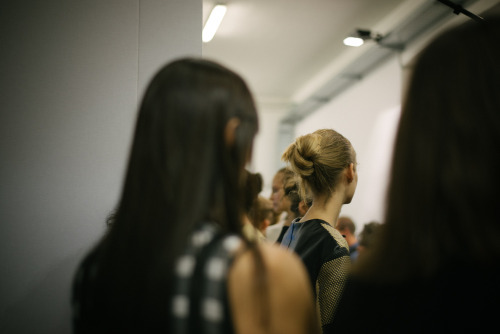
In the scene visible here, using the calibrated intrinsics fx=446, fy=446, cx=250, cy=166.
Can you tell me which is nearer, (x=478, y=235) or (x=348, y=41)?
(x=478, y=235)

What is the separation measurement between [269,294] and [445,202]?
12.9 inches

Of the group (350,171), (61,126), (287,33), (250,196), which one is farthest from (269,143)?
(250,196)

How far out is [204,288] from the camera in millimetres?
689

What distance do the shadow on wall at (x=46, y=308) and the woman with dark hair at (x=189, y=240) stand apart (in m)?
0.81

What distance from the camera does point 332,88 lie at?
641 centimetres

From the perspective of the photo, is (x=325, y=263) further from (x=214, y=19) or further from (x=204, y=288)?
(x=214, y=19)

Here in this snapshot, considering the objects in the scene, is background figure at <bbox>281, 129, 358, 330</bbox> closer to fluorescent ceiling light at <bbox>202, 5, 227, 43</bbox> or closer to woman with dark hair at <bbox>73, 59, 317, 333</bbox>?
woman with dark hair at <bbox>73, 59, 317, 333</bbox>

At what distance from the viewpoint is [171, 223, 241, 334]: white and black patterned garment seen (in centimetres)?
68

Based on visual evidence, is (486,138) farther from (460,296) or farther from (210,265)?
(210,265)

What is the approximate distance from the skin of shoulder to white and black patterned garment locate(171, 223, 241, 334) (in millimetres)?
14

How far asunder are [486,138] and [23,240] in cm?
146

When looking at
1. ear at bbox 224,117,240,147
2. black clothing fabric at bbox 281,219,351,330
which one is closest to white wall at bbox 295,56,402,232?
black clothing fabric at bbox 281,219,351,330

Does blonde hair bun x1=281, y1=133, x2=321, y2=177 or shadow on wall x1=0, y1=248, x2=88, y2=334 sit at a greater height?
blonde hair bun x1=281, y1=133, x2=321, y2=177

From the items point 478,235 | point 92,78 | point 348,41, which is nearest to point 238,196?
point 478,235
